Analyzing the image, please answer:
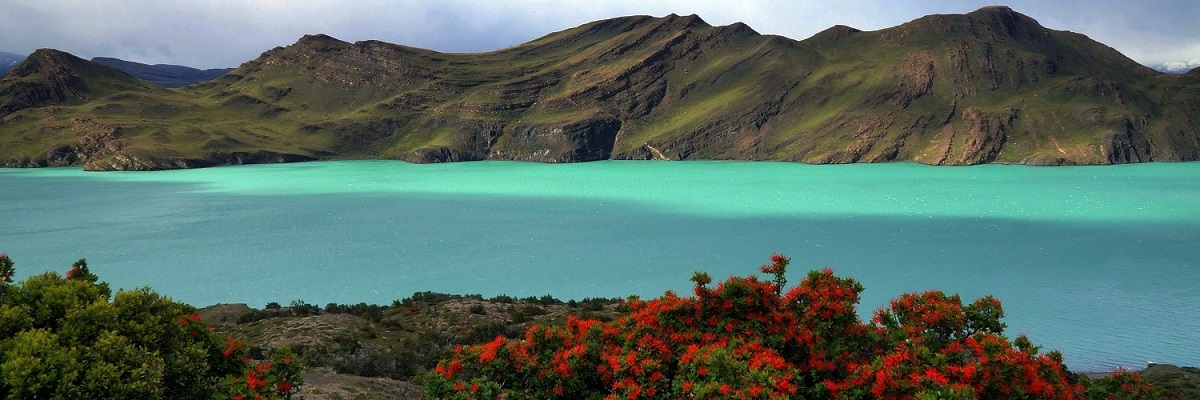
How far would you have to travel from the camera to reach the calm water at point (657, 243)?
3938 centimetres

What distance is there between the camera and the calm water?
129 feet

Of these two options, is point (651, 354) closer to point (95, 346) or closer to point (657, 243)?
point (95, 346)

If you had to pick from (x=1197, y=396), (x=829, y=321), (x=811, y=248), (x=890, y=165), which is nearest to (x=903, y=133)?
(x=890, y=165)

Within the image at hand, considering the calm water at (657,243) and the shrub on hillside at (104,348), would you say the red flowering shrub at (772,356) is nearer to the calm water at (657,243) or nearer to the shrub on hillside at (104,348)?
the shrub on hillside at (104,348)

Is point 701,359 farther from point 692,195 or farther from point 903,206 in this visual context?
point 692,195

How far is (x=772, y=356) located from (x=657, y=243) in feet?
155

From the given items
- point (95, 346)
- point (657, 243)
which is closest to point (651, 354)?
point (95, 346)

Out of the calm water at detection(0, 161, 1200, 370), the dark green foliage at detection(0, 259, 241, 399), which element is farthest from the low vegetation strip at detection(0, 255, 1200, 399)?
the calm water at detection(0, 161, 1200, 370)

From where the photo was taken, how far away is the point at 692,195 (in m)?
102

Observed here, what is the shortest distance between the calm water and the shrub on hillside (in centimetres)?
2983

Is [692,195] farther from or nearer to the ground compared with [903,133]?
nearer to the ground

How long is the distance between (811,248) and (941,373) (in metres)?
45.9

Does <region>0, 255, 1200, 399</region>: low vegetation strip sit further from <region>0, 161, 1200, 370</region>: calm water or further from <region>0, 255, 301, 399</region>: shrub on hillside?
<region>0, 161, 1200, 370</region>: calm water

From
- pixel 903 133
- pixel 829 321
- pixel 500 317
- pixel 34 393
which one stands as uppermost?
pixel 903 133
